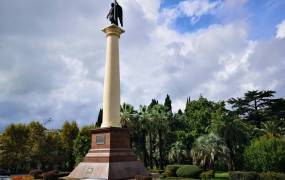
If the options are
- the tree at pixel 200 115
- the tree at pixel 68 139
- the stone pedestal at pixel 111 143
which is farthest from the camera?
the tree at pixel 68 139

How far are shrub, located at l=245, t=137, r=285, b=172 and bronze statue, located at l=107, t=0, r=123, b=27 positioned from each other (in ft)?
65.1

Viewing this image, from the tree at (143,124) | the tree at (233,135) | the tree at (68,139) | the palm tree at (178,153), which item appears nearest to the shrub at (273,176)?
the tree at (233,135)

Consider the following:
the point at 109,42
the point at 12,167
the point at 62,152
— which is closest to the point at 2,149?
the point at 12,167

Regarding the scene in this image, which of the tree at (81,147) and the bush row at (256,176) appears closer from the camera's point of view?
the bush row at (256,176)

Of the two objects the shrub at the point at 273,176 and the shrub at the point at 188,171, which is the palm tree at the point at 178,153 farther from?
the shrub at the point at 273,176

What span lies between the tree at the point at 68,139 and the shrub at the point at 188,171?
24638 mm

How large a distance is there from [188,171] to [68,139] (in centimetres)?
2730

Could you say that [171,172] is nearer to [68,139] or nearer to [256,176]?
[256,176]

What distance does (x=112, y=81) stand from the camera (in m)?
24.7

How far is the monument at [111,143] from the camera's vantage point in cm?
2165

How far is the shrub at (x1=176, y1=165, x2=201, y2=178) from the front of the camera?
3108 cm

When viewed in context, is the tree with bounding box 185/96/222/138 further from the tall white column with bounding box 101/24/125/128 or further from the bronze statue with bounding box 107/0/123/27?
the bronze statue with bounding box 107/0/123/27

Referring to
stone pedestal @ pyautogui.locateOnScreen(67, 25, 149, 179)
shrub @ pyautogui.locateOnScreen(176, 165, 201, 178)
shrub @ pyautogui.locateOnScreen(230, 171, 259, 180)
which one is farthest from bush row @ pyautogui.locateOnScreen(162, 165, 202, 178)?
stone pedestal @ pyautogui.locateOnScreen(67, 25, 149, 179)

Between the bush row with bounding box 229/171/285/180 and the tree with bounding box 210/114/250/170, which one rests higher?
the tree with bounding box 210/114/250/170
